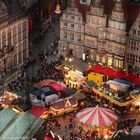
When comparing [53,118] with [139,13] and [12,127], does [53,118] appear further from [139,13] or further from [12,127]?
[139,13]

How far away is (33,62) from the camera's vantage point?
319 feet

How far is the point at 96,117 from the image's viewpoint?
7238 centimetres

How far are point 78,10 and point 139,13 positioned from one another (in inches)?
493

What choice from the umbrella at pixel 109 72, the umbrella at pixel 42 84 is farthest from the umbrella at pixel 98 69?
the umbrella at pixel 42 84

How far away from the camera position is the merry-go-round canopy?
71562mm

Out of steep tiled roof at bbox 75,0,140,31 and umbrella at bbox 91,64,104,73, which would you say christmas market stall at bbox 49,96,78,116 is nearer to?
umbrella at bbox 91,64,104,73

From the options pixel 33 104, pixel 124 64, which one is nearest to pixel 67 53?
pixel 124 64

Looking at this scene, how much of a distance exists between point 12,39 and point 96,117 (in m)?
26.5

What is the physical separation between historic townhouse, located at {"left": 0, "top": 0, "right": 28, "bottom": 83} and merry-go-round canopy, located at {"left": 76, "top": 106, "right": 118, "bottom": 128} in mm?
19818

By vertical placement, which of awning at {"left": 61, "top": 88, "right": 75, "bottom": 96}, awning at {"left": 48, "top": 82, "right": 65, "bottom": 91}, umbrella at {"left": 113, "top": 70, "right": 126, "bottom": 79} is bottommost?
awning at {"left": 61, "top": 88, "right": 75, "bottom": 96}

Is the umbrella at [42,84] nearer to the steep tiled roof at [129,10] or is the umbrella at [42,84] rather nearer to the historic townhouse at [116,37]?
the historic townhouse at [116,37]

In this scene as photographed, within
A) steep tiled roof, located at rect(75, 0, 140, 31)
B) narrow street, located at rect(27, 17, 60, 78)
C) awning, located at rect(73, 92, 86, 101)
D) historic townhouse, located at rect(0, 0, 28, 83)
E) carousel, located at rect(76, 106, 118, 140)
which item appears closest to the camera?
carousel, located at rect(76, 106, 118, 140)

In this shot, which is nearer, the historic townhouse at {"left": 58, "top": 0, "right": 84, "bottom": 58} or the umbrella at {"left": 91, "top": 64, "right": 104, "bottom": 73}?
the umbrella at {"left": 91, "top": 64, "right": 104, "bottom": 73}

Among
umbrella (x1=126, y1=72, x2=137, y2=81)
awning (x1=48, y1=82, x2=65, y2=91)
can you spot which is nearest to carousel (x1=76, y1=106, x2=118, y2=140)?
awning (x1=48, y1=82, x2=65, y2=91)
